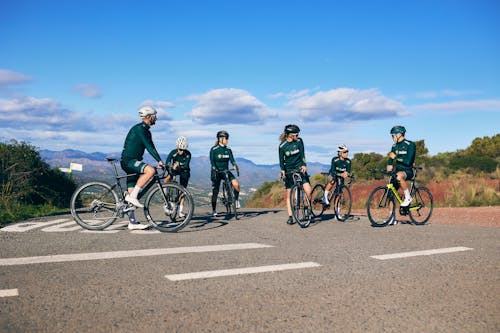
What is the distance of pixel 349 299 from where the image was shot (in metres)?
4.21

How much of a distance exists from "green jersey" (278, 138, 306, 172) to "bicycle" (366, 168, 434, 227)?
1.78 metres

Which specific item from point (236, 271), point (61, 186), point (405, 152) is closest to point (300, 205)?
point (405, 152)

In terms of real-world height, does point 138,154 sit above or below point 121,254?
above

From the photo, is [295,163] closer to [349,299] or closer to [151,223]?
[151,223]

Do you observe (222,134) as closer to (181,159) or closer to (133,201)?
(181,159)

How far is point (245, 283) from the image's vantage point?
15.6 feet

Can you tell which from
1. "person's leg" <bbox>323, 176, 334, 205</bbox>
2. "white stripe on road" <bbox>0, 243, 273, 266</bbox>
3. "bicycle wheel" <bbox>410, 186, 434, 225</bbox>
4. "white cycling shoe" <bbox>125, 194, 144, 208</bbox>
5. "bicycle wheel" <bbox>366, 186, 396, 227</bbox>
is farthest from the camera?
"person's leg" <bbox>323, 176, 334, 205</bbox>

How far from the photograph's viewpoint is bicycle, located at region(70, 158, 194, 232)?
347 inches

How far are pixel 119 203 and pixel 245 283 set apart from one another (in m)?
4.83

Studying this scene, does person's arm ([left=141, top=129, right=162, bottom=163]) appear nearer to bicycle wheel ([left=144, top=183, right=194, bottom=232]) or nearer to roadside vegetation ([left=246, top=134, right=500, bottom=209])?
bicycle wheel ([left=144, top=183, right=194, bottom=232])

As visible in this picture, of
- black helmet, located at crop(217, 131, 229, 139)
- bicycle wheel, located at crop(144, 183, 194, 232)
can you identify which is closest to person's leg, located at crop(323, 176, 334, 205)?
black helmet, located at crop(217, 131, 229, 139)

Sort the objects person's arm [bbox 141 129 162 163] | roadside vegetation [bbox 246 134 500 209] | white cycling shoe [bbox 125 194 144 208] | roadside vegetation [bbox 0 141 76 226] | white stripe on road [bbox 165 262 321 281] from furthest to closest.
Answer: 1. roadside vegetation [bbox 246 134 500 209]
2. roadside vegetation [bbox 0 141 76 226]
3. white cycling shoe [bbox 125 194 144 208]
4. person's arm [bbox 141 129 162 163]
5. white stripe on road [bbox 165 262 321 281]

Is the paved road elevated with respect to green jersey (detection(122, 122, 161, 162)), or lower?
lower

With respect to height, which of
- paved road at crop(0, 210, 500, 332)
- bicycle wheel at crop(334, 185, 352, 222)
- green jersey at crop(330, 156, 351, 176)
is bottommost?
paved road at crop(0, 210, 500, 332)
